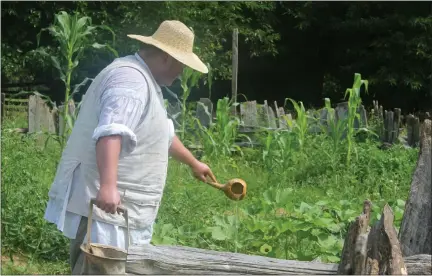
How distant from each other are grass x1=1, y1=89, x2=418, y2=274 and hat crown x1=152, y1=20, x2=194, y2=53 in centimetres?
133

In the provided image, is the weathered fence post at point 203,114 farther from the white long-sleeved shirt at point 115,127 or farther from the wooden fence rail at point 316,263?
the wooden fence rail at point 316,263

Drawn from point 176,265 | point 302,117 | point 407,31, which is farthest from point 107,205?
point 407,31

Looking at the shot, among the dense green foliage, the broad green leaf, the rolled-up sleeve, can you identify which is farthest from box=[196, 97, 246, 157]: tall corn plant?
the rolled-up sleeve

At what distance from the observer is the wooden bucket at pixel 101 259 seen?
10.3 feet

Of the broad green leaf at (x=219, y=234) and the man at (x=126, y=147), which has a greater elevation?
the man at (x=126, y=147)

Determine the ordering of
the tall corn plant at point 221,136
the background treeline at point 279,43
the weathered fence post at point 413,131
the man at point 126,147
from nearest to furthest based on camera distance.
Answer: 1. the man at point 126,147
2. the tall corn plant at point 221,136
3. the weathered fence post at point 413,131
4. the background treeline at point 279,43

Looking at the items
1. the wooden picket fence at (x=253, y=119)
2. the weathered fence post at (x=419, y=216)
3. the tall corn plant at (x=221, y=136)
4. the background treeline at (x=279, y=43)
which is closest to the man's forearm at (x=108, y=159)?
the weathered fence post at (x=419, y=216)

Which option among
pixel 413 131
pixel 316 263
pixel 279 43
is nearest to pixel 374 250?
pixel 316 263

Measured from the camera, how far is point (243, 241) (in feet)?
16.1

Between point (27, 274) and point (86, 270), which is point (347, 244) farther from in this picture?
point (27, 274)

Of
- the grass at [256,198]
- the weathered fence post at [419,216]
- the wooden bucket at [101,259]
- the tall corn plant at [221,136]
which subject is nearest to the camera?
the wooden bucket at [101,259]

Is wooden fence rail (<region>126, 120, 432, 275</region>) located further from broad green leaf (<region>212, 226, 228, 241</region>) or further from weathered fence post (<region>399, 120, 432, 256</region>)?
broad green leaf (<region>212, 226, 228, 241</region>)

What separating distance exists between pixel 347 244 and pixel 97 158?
1111 millimetres

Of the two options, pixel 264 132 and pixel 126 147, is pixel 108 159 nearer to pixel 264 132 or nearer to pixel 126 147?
pixel 126 147
